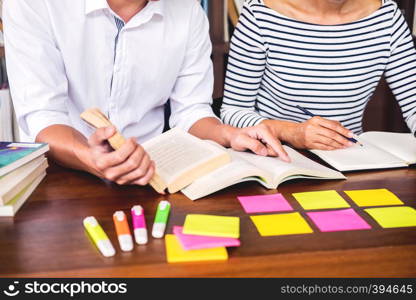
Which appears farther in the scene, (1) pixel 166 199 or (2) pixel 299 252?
(1) pixel 166 199

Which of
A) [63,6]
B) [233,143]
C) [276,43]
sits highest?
[63,6]

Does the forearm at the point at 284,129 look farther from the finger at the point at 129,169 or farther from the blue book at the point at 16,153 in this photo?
the blue book at the point at 16,153

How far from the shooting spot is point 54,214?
977mm

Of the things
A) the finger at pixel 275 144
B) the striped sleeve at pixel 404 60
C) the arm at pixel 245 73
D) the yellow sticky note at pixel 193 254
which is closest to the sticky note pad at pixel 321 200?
the finger at pixel 275 144

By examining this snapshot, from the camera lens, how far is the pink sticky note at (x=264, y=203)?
3.25 feet

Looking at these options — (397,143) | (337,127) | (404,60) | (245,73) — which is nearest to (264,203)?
(337,127)

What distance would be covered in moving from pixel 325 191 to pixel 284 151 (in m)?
0.17

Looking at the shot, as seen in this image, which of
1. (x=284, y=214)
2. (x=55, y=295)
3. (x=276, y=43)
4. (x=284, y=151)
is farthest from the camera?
(x=276, y=43)

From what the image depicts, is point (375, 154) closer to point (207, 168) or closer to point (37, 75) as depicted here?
point (207, 168)

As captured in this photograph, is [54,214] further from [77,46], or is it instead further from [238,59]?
[238,59]

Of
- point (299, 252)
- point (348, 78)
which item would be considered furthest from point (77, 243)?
point (348, 78)

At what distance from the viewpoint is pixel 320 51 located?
1687mm

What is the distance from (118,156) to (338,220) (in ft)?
1.43

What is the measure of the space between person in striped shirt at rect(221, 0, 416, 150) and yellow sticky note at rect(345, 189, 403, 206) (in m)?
0.63
